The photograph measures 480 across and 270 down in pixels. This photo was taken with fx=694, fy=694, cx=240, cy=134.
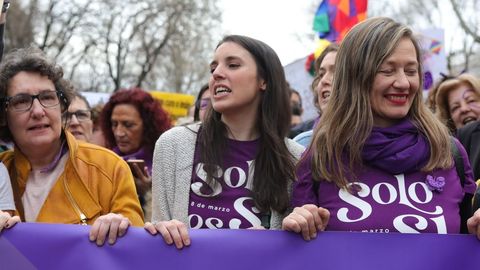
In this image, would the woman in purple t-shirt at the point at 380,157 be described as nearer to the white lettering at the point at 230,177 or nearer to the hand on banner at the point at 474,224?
the hand on banner at the point at 474,224

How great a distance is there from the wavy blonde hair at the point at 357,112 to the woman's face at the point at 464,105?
227 centimetres

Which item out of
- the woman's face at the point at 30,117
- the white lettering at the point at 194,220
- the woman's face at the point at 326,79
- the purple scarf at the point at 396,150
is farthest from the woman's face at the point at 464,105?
the woman's face at the point at 30,117

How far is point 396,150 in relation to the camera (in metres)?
2.40

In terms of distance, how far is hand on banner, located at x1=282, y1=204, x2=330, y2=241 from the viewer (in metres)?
2.24

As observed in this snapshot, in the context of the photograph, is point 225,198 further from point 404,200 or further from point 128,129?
point 128,129

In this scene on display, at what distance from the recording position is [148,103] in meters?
4.94

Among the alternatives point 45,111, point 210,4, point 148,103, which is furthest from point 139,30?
point 45,111

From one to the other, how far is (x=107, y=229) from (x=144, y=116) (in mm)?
2634

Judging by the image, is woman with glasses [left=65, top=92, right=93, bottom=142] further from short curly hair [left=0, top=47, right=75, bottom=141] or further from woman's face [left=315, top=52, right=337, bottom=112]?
woman's face [left=315, top=52, right=337, bottom=112]

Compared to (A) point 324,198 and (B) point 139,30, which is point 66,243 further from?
(B) point 139,30

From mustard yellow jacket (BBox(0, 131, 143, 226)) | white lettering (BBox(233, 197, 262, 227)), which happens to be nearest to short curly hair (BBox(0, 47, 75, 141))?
mustard yellow jacket (BBox(0, 131, 143, 226))

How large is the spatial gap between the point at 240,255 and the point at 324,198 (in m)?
0.36

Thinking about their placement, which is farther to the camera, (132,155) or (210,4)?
(210,4)

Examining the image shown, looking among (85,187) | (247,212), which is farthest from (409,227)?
→ (85,187)
